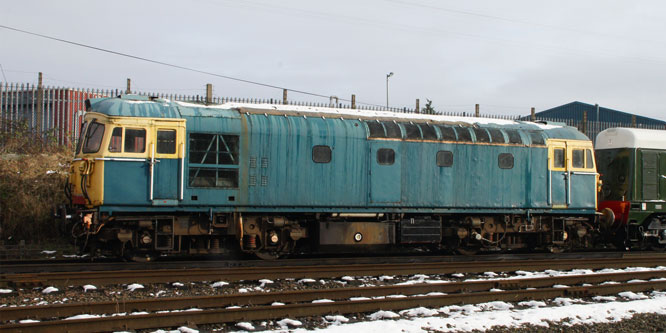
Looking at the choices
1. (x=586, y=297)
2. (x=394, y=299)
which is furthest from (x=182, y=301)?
(x=586, y=297)

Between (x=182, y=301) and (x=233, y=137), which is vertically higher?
(x=233, y=137)

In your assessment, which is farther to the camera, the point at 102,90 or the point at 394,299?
the point at 102,90

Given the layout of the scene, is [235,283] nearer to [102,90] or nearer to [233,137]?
[233,137]

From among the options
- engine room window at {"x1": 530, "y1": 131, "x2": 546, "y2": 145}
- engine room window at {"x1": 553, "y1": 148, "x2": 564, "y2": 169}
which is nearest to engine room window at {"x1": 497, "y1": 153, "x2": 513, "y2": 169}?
→ engine room window at {"x1": 530, "y1": 131, "x2": 546, "y2": 145}

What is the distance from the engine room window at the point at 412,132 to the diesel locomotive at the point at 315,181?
3cm

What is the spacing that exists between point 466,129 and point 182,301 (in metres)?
9.16

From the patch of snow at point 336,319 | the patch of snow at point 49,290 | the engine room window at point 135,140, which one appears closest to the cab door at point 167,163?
the engine room window at point 135,140

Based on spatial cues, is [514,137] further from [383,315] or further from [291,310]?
[291,310]

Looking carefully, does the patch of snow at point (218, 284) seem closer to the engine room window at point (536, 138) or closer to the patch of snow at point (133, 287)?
the patch of snow at point (133, 287)

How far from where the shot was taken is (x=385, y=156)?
1420cm

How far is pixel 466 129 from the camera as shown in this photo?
15.1m

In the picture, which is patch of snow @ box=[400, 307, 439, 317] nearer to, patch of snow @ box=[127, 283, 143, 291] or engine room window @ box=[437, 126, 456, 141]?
patch of snow @ box=[127, 283, 143, 291]

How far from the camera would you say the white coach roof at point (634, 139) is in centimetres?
1734

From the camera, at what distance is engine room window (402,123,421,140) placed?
14.4 m
